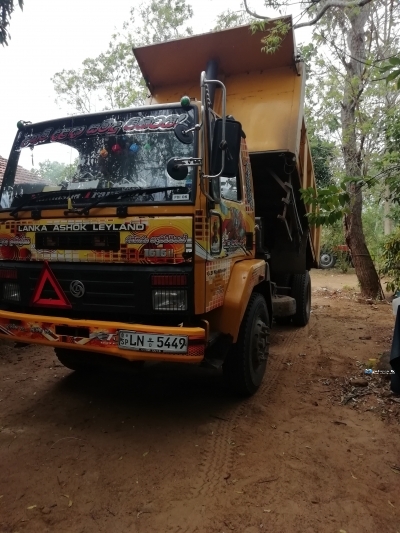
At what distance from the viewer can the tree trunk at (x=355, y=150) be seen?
30.4ft

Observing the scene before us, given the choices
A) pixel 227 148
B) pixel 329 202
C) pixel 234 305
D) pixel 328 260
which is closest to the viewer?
pixel 227 148

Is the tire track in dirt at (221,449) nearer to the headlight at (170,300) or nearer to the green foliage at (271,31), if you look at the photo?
the headlight at (170,300)

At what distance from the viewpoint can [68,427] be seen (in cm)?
329

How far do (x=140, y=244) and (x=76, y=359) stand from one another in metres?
1.48

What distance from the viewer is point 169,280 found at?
288cm

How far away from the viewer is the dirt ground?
2.31 metres

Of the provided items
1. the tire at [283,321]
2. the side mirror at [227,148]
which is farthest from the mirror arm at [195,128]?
the tire at [283,321]

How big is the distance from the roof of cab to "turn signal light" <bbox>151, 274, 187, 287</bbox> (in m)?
3.20

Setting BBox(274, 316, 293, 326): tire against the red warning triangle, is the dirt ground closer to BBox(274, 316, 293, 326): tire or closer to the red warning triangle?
the red warning triangle

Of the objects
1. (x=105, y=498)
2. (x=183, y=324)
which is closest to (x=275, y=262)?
(x=183, y=324)

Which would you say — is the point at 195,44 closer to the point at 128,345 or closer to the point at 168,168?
the point at 168,168

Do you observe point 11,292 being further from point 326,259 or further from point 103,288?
point 326,259

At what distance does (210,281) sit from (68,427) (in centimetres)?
159

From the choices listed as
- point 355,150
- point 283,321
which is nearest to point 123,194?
point 283,321
